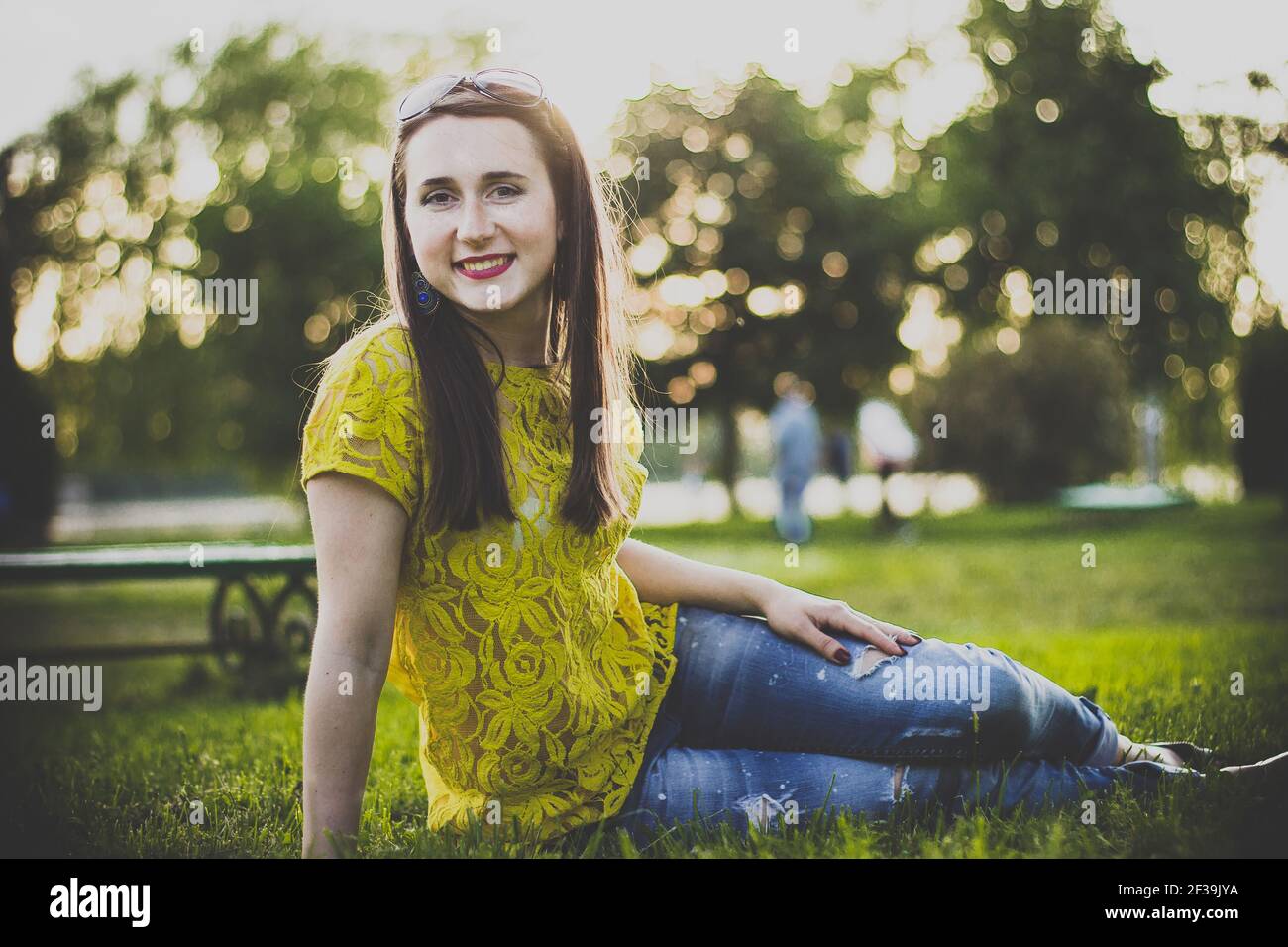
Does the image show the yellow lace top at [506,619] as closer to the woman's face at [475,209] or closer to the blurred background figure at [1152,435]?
the woman's face at [475,209]

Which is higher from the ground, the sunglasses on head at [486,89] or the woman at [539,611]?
the sunglasses on head at [486,89]

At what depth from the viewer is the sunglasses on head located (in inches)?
81.6

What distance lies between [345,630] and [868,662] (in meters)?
1.03

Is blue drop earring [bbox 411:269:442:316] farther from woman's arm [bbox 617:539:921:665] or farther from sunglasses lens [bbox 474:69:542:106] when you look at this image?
woman's arm [bbox 617:539:921:665]

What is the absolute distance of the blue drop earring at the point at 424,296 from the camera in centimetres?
209

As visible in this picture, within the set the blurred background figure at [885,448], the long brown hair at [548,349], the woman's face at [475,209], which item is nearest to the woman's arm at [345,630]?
the long brown hair at [548,349]

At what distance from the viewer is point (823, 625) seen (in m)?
2.37

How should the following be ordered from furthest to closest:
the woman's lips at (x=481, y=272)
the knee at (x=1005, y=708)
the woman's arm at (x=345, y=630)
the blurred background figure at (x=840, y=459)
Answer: the blurred background figure at (x=840, y=459) < the knee at (x=1005, y=708) < the woman's lips at (x=481, y=272) < the woman's arm at (x=345, y=630)

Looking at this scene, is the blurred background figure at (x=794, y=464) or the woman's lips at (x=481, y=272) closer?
the woman's lips at (x=481, y=272)

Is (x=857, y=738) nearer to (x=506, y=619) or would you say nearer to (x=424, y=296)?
(x=506, y=619)

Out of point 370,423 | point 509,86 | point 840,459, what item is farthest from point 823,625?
point 840,459

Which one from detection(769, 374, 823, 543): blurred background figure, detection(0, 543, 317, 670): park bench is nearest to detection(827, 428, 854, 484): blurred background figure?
detection(769, 374, 823, 543): blurred background figure
